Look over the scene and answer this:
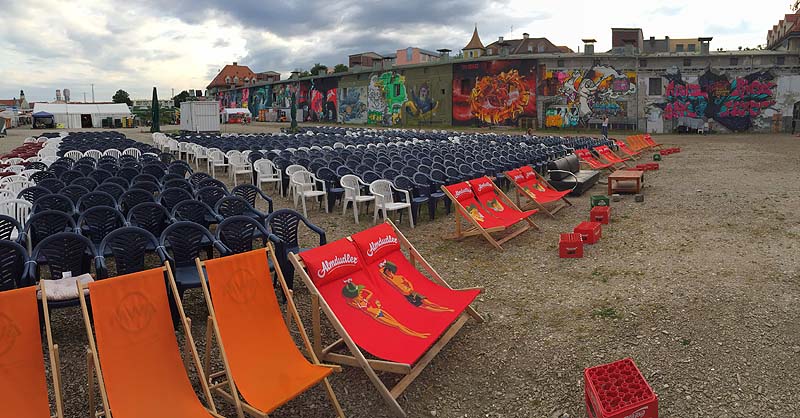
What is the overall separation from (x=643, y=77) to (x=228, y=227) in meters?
39.4

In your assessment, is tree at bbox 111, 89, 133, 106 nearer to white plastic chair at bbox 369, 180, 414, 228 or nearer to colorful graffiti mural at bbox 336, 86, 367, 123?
colorful graffiti mural at bbox 336, 86, 367, 123

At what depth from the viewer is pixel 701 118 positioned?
38594 mm

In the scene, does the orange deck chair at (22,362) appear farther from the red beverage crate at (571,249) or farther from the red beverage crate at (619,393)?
the red beverage crate at (571,249)

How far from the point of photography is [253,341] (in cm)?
416

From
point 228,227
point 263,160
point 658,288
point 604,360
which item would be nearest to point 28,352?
point 228,227

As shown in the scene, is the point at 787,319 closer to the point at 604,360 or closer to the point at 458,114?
the point at 604,360

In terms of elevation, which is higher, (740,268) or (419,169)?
(419,169)

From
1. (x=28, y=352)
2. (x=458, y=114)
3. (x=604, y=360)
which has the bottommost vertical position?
(x=604, y=360)

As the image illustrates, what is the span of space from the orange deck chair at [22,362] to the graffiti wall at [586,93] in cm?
4099

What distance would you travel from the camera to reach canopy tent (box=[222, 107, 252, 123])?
206 feet

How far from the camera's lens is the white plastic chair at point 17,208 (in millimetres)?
7496

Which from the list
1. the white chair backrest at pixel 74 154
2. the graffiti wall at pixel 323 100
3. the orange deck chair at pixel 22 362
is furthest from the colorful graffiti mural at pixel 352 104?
the orange deck chair at pixel 22 362

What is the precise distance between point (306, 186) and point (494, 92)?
3467 cm

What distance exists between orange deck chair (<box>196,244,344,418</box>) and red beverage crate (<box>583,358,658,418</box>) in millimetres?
1679
